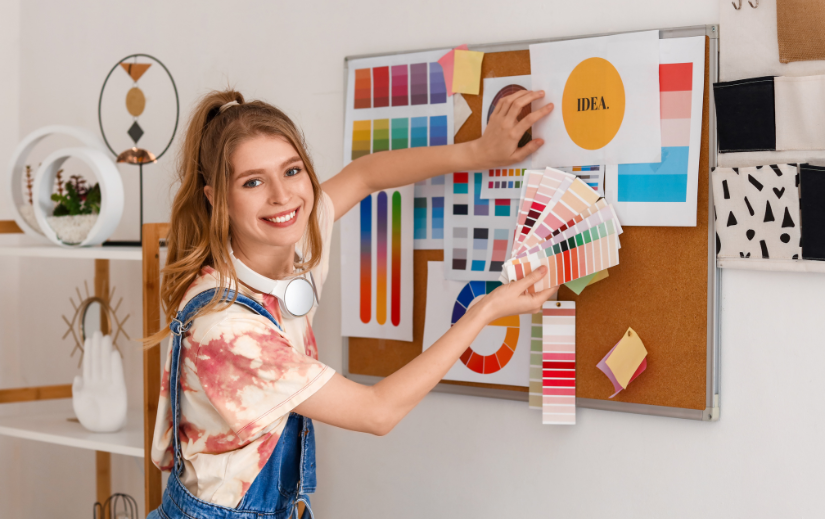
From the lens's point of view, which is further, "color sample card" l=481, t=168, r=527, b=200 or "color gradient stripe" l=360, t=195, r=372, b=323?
"color gradient stripe" l=360, t=195, r=372, b=323

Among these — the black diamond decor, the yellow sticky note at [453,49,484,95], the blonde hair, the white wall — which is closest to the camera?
the blonde hair

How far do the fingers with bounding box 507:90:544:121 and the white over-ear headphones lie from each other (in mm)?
534

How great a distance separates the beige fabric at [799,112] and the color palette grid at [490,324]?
2.02 ft

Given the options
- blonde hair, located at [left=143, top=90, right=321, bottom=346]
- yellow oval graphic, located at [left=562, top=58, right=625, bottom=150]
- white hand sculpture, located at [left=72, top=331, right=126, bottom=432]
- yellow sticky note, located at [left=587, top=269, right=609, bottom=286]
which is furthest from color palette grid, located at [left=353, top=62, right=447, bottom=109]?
white hand sculpture, located at [left=72, top=331, right=126, bottom=432]

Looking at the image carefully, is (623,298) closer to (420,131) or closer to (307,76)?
(420,131)

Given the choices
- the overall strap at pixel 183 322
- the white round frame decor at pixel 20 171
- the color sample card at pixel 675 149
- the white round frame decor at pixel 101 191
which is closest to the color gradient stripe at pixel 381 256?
the overall strap at pixel 183 322

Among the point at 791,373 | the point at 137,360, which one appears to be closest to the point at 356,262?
the point at 137,360

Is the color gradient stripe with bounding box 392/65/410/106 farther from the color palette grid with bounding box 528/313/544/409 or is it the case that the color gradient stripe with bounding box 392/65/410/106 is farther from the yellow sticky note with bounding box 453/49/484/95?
the color palette grid with bounding box 528/313/544/409

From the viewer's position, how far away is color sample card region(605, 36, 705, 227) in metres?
1.25

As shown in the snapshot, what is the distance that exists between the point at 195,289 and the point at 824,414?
1.14m

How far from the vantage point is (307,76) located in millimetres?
1651

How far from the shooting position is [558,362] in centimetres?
137

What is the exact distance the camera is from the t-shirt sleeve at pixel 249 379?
1.02m

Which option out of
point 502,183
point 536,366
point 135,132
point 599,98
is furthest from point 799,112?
point 135,132
